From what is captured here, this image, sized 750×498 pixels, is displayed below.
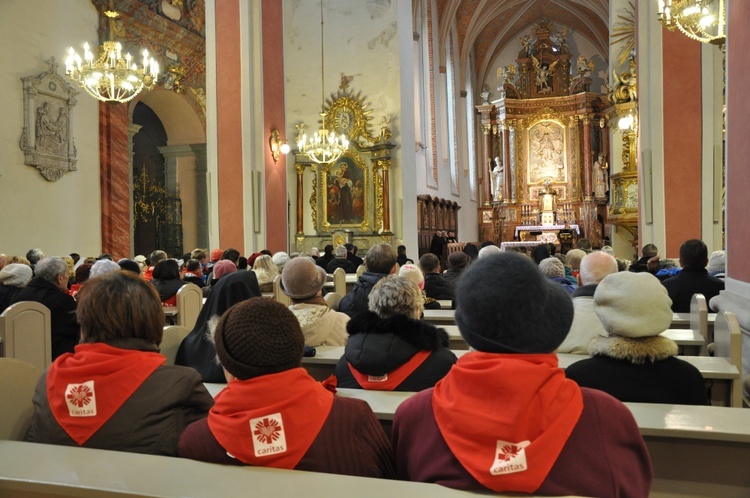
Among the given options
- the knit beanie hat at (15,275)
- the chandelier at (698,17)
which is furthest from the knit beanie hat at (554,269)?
the knit beanie hat at (15,275)

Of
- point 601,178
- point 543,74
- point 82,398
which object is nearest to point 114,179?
point 82,398

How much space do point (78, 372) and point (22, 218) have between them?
973 cm

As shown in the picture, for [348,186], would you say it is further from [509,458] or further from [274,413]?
[509,458]

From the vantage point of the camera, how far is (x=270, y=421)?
1.74m

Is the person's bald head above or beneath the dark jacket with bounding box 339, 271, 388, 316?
above

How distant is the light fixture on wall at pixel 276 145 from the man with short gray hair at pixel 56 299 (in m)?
6.71

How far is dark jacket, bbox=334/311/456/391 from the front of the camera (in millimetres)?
2684

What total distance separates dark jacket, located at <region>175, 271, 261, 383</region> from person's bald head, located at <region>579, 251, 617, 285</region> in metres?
1.90

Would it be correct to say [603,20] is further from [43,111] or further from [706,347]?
[706,347]

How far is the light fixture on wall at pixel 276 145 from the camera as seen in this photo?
36.6ft

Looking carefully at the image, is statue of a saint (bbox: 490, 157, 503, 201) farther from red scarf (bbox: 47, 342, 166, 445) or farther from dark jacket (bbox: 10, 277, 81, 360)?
red scarf (bbox: 47, 342, 166, 445)

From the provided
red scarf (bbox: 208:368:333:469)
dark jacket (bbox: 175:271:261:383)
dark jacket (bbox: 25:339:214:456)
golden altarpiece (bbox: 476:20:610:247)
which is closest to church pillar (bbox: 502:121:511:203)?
golden altarpiece (bbox: 476:20:610:247)

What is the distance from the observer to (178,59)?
14422mm

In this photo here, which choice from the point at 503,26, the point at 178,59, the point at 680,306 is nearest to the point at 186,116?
the point at 178,59
